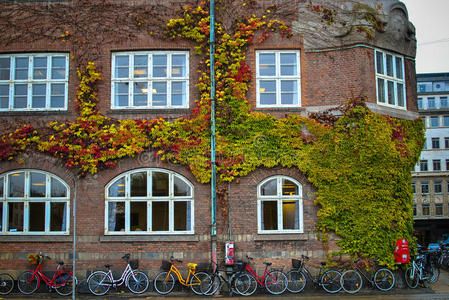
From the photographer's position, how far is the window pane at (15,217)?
1368 centimetres

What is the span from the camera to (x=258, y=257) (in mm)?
13172

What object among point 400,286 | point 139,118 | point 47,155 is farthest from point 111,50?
point 400,286

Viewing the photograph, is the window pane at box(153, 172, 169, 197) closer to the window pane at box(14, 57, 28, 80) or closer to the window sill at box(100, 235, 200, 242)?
the window sill at box(100, 235, 200, 242)

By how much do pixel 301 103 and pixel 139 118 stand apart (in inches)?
203

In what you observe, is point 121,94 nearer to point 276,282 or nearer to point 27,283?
point 27,283

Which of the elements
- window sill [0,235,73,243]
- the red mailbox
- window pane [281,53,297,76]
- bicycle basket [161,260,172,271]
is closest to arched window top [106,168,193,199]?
window sill [0,235,73,243]

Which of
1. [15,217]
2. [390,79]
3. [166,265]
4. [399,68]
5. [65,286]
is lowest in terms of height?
[65,286]

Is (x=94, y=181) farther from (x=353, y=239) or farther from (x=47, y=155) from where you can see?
(x=353, y=239)

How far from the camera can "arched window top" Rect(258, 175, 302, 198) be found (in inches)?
533

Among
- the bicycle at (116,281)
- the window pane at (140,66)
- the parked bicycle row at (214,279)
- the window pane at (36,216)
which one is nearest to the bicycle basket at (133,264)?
the parked bicycle row at (214,279)

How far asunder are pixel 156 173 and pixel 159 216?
1.33 m

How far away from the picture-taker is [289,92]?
14.1 meters

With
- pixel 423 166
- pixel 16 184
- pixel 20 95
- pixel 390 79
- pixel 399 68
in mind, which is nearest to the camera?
pixel 16 184

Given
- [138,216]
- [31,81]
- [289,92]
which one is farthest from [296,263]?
[31,81]
